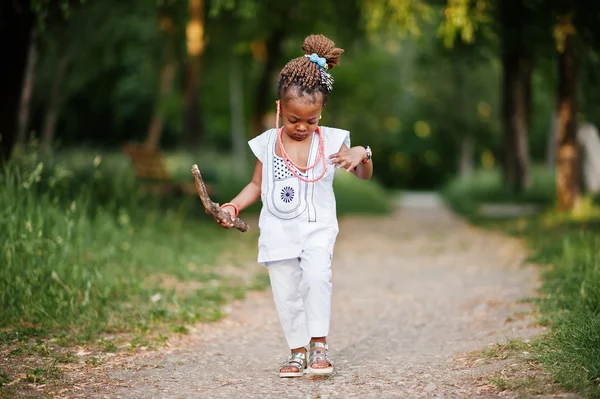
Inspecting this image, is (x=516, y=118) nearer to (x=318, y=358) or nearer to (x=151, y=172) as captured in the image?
(x=151, y=172)

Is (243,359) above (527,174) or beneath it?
beneath

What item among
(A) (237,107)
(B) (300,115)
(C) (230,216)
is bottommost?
(C) (230,216)

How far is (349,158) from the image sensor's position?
438 cm

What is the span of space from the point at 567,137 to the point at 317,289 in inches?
363

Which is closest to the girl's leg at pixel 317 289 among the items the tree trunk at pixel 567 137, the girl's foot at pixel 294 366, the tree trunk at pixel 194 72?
the girl's foot at pixel 294 366

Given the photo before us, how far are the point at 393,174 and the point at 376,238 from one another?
32.9 m

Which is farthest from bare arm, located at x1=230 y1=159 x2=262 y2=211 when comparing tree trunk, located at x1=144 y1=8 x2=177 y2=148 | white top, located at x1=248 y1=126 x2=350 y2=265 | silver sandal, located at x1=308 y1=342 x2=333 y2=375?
tree trunk, located at x1=144 y1=8 x2=177 y2=148

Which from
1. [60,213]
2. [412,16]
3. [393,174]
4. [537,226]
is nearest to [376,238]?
[537,226]

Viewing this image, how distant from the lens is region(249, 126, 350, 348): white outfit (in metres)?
4.41

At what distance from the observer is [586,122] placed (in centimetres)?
1948

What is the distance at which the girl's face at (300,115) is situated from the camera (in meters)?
4.29

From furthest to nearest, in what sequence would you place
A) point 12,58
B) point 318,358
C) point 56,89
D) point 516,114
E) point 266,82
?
point 266,82 → point 516,114 → point 56,89 → point 12,58 → point 318,358

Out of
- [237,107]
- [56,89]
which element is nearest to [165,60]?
[56,89]

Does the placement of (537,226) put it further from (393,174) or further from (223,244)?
(393,174)
